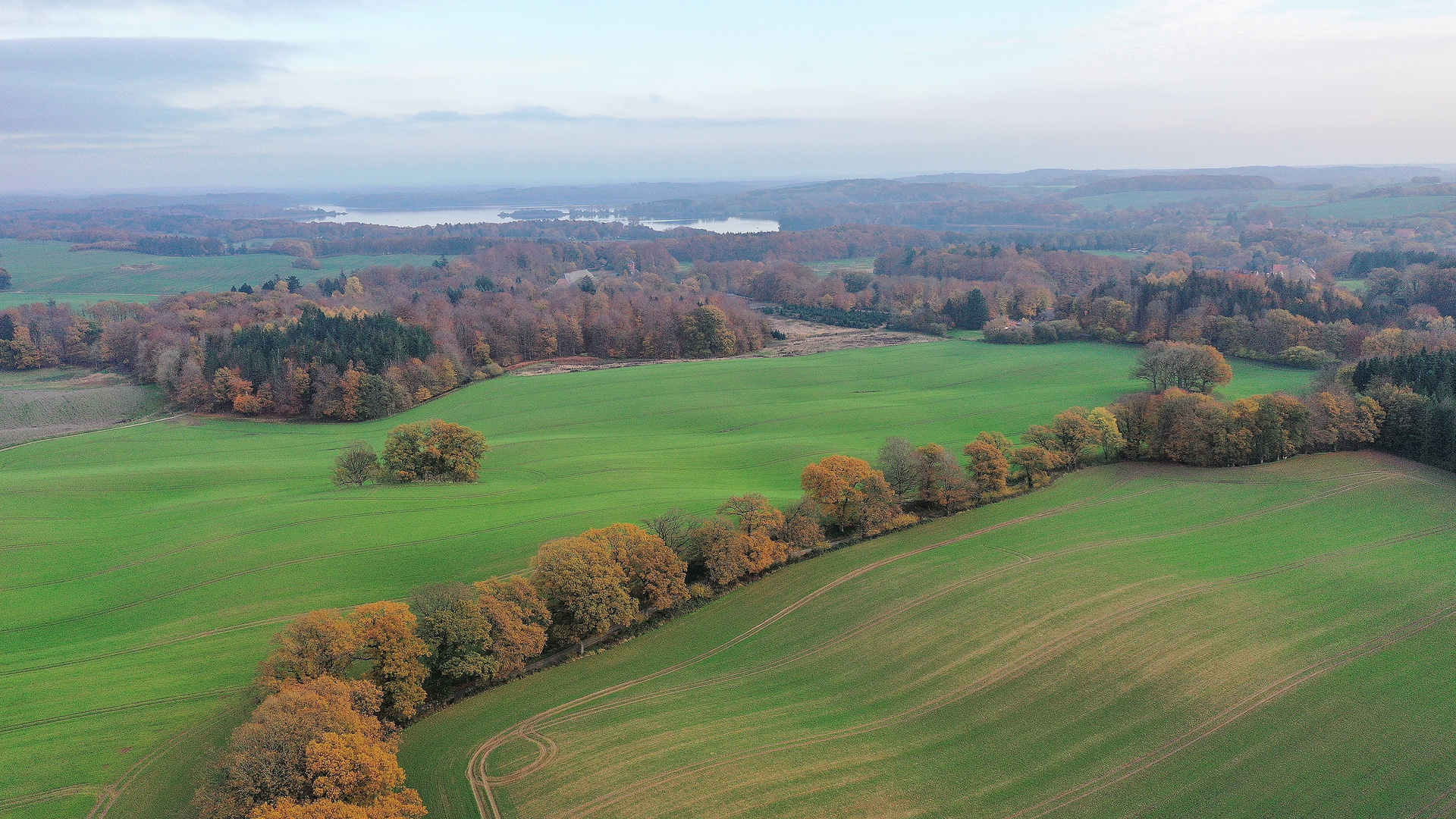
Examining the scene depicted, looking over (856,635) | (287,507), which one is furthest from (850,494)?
(287,507)

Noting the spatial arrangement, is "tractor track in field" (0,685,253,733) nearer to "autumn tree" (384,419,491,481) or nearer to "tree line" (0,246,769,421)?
"autumn tree" (384,419,491,481)

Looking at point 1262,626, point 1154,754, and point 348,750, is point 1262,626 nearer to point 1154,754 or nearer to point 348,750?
point 1154,754

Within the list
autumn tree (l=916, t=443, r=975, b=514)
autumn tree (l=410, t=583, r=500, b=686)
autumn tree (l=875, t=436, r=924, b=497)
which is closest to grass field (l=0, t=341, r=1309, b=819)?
autumn tree (l=410, t=583, r=500, b=686)

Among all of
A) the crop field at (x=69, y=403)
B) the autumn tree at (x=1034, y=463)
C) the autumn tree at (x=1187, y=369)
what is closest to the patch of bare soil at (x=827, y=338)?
the autumn tree at (x=1187, y=369)

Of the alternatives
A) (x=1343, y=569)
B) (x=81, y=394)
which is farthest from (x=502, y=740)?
(x=81, y=394)

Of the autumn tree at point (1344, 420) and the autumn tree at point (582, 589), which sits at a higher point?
the autumn tree at point (1344, 420)

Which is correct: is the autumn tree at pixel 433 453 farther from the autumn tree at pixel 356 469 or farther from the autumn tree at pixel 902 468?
the autumn tree at pixel 902 468

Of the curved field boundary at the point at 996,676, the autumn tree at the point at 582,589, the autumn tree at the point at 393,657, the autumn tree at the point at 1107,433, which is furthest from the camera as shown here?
the autumn tree at the point at 1107,433
